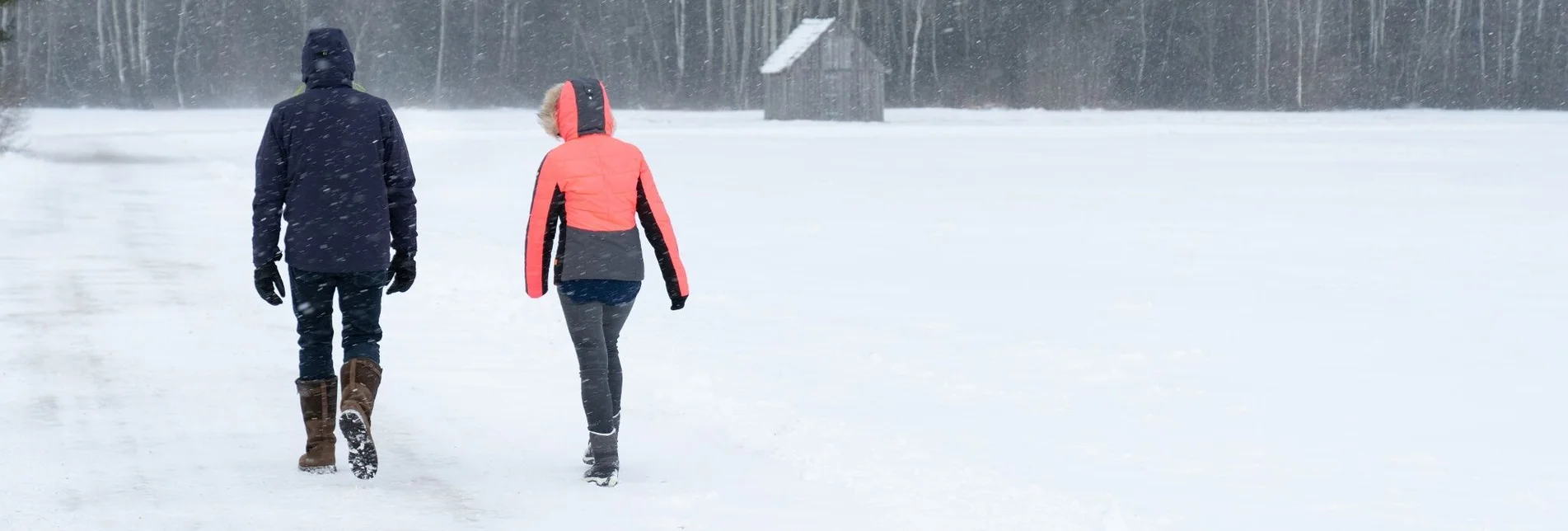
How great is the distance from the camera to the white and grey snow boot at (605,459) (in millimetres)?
5348

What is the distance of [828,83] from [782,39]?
9578 millimetres

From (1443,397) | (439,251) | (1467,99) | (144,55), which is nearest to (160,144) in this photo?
(439,251)

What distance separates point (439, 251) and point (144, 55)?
161 feet

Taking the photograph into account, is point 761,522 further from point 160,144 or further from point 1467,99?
point 1467,99

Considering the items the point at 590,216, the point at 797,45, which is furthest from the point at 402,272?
the point at 797,45

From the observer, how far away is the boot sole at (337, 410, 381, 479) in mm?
5203

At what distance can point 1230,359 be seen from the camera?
27.5 feet

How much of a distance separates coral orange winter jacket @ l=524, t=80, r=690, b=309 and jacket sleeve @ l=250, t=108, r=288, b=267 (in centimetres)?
80

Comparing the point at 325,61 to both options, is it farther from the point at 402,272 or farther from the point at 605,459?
the point at 605,459

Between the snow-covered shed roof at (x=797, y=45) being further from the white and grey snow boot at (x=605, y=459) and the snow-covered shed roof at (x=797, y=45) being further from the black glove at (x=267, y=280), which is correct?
the black glove at (x=267, y=280)

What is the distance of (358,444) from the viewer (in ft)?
17.3

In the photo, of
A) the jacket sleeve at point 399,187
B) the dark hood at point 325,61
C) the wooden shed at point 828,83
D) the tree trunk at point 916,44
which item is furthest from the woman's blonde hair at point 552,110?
the tree trunk at point 916,44

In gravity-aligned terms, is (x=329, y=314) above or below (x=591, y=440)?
above

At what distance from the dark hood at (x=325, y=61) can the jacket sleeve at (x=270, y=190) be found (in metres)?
0.17
